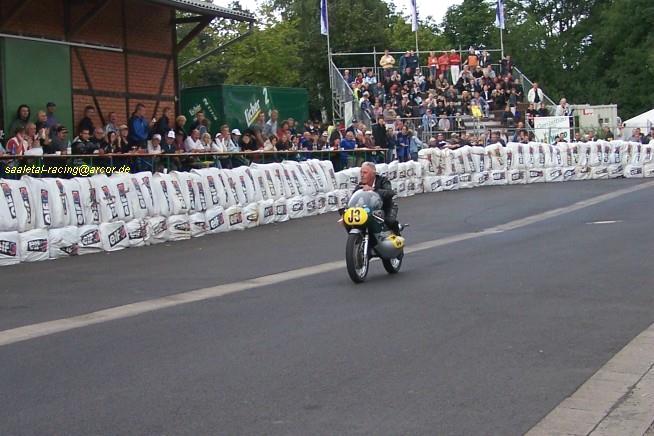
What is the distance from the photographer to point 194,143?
70.5ft

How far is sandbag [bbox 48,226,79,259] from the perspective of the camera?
15.4m

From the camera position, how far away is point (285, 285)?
38.7ft

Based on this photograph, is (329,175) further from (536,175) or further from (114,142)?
(536,175)

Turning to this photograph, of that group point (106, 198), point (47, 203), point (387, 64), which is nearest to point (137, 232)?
point (106, 198)

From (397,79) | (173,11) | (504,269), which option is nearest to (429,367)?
(504,269)

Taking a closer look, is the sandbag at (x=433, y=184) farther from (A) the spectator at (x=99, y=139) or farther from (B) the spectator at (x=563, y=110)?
(A) the spectator at (x=99, y=139)

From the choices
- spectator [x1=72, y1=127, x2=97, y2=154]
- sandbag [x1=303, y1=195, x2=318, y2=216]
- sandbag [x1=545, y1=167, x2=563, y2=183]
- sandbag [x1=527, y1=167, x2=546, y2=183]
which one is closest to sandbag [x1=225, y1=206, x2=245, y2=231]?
spectator [x1=72, y1=127, x2=97, y2=154]

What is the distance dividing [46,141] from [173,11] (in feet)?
27.3

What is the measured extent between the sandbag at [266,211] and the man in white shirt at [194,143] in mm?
1889

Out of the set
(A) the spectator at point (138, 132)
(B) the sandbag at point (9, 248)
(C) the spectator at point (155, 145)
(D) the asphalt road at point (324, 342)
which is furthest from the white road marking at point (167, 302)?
(A) the spectator at point (138, 132)

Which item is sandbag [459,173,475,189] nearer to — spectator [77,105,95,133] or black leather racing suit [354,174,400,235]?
spectator [77,105,95,133]

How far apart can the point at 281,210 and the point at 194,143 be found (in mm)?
2375

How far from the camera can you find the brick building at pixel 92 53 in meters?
20.3

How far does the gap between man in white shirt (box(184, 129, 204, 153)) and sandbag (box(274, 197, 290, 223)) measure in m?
2.00
